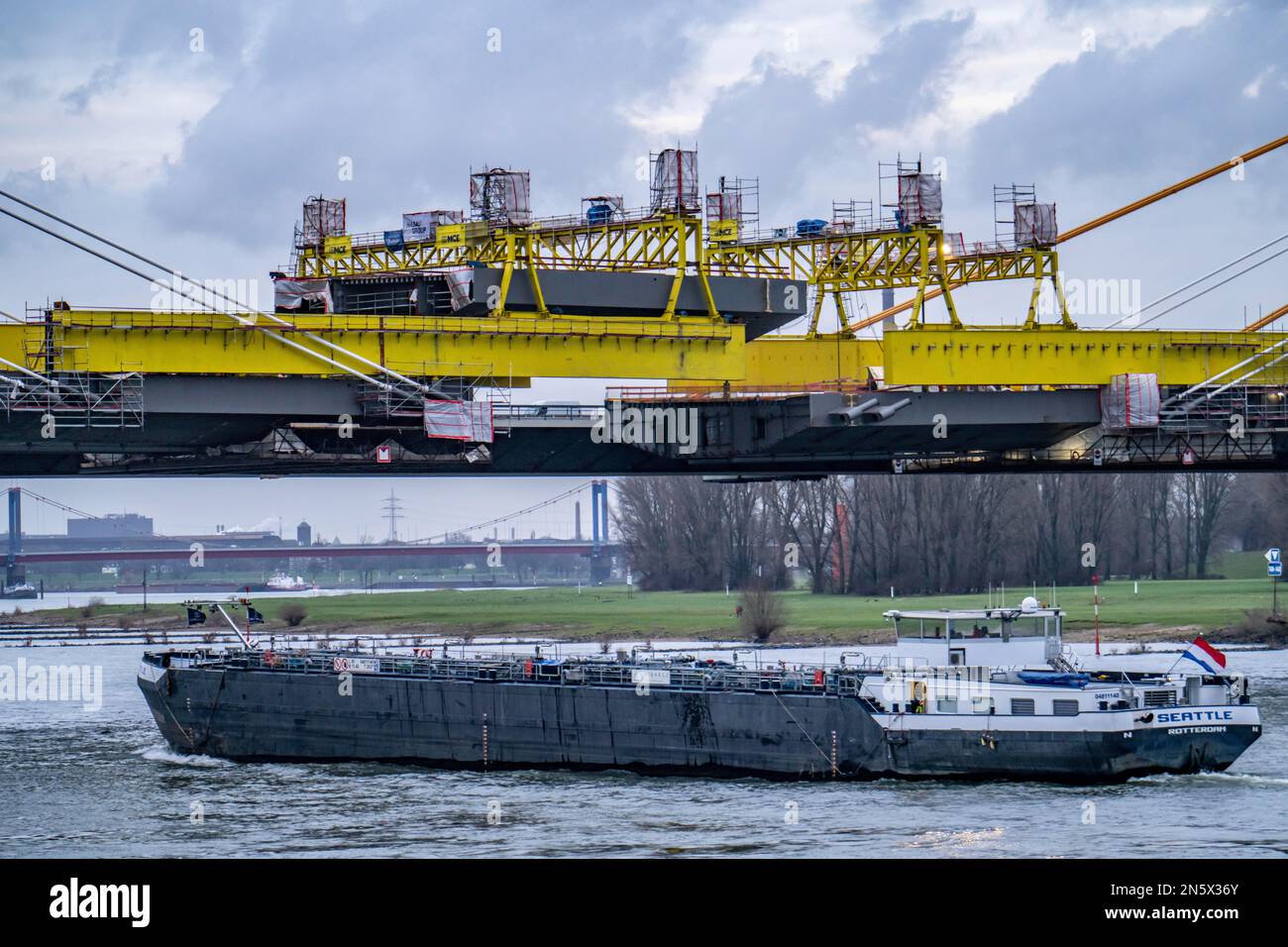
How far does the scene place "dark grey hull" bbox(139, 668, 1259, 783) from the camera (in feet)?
173

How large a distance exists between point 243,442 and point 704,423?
18982 millimetres

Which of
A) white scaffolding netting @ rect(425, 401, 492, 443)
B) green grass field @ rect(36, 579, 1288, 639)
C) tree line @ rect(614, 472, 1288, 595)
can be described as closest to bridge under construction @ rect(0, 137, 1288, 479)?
white scaffolding netting @ rect(425, 401, 492, 443)

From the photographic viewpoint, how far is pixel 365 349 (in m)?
65.2

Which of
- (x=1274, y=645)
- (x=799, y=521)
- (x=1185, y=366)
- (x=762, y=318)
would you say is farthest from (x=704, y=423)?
(x=799, y=521)

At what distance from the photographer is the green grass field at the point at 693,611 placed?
112 meters

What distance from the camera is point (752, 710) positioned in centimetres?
5716

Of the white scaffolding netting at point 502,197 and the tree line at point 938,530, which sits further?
the tree line at point 938,530

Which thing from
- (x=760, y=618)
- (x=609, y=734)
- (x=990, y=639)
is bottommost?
(x=609, y=734)

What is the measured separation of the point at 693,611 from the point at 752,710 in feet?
259

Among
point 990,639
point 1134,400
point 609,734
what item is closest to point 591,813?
point 609,734

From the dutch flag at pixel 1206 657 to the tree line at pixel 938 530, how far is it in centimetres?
7173

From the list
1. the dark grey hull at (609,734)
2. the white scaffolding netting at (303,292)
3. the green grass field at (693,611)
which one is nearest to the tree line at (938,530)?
the green grass field at (693,611)

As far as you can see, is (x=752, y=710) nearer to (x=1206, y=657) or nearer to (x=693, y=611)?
(x=1206, y=657)

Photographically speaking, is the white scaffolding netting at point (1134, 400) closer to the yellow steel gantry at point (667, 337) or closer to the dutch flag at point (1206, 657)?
the yellow steel gantry at point (667, 337)
